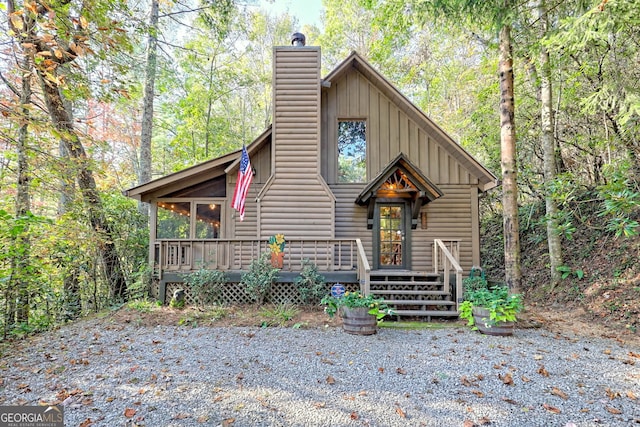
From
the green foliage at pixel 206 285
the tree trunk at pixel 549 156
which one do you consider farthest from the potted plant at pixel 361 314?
the tree trunk at pixel 549 156

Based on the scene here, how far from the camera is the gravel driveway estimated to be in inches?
108

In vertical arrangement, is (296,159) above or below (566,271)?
above

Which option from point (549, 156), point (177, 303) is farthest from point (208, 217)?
point (549, 156)

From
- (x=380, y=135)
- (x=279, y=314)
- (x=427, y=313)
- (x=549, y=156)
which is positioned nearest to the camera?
(x=427, y=313)

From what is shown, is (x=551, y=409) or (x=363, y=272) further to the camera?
(x=363, y=272)

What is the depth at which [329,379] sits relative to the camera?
11.3 feet

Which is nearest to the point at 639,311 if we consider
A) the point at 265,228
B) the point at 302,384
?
the point at 302,384

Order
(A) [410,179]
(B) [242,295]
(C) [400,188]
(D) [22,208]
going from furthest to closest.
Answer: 1. (C) [400,188]
2. (A) [410,179]
3. (B) [242,295]
4. (D) [22,208]

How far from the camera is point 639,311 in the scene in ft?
18.7

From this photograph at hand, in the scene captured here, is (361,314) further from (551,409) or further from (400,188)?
(400,188)

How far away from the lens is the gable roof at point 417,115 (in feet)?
28.5

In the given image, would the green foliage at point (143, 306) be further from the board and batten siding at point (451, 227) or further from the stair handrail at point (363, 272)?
the board and batten siding at point (451, 227)

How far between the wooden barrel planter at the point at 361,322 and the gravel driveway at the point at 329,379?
19 cm

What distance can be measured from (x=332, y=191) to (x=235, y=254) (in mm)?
3218
